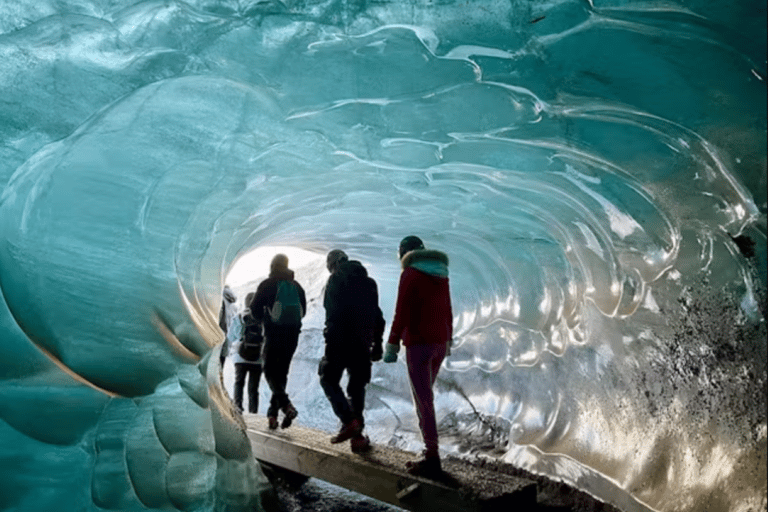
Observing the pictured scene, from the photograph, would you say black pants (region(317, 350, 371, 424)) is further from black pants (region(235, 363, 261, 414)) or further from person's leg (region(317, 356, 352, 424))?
Answer: black pants (region(235, 363, 261, 414))

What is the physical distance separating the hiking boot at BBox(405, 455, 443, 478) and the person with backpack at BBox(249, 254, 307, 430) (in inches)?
69.7

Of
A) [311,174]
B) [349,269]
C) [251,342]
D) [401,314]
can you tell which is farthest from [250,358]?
[401,314]

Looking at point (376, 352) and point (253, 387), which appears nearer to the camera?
point (376, 352)

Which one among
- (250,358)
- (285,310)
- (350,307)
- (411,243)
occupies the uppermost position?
(411,243)

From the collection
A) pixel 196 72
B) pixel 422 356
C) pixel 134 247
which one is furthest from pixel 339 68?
pixel 422 356

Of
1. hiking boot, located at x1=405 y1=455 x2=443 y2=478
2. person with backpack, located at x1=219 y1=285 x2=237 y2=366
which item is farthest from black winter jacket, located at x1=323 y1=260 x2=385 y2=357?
person with backpack, located at x1=219 y1=285 x2=237 y2=366

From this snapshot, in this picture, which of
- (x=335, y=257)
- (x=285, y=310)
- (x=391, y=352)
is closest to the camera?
(x=391, y=352)

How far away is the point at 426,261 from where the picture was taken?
399 cm

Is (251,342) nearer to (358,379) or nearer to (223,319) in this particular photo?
(223,319)

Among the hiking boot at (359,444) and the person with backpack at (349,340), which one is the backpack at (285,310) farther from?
the hiking boot at (359,444)

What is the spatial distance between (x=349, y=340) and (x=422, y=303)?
1.04 meters

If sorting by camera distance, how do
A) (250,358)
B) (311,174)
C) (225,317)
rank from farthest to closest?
(225,317) < (250,358) < (311,174)

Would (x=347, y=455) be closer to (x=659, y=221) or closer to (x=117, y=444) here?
(x=117, y=444)

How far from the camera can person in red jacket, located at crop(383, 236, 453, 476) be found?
391cm
